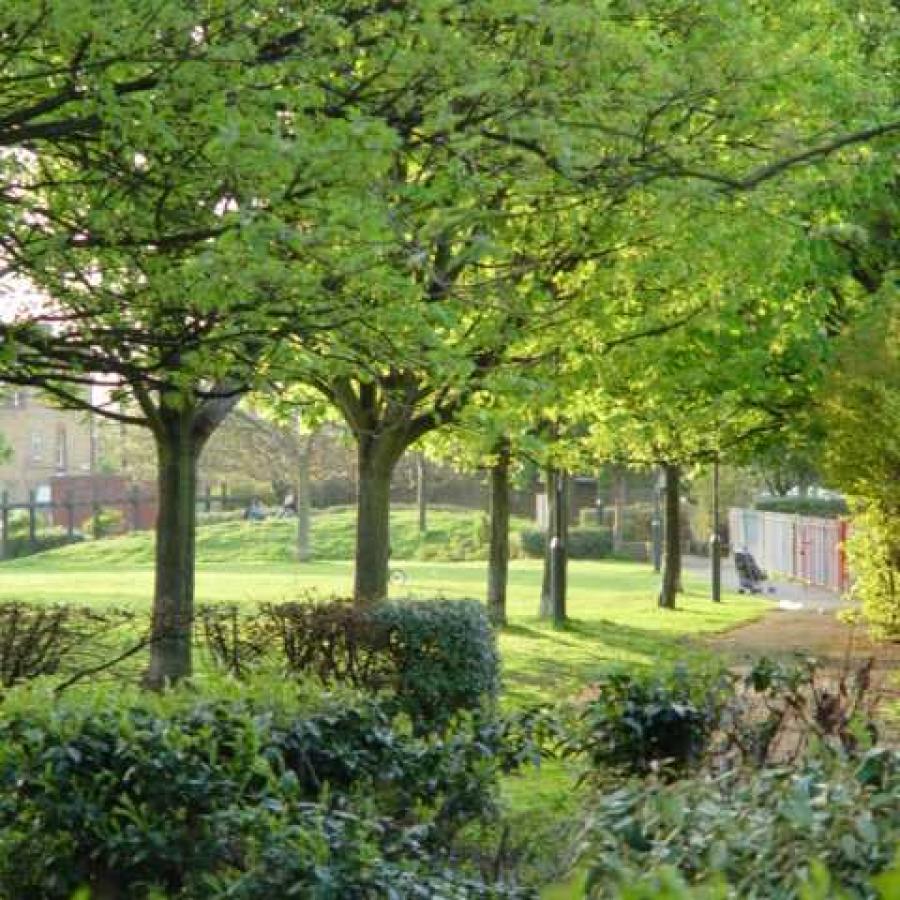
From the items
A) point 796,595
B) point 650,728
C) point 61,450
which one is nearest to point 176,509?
point 650,728

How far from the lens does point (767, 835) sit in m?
4.56

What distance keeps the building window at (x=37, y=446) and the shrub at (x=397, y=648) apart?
240 ft

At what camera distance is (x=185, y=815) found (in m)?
6.94

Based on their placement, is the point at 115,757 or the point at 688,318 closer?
the point at 115,757

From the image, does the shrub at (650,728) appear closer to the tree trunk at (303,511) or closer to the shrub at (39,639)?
the shrub at (39,639)

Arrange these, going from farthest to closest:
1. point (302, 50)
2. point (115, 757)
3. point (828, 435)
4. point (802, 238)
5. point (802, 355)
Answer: point (802, 355) < point (828, 435) < point (802, 238) < point (302, 50) < point (115, 757)

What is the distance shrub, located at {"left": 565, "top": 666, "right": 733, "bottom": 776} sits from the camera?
9344 mm

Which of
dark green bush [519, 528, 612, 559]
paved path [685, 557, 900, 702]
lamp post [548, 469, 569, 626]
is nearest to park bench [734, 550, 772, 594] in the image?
paved path [685, 557, 900, 702]

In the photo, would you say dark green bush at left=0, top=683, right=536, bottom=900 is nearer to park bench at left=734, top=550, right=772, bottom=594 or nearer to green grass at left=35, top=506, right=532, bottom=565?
park bench at left=734, top=550, right=772, bottom=594

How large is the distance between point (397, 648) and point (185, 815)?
Answer: 645 cm

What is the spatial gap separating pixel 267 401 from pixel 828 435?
24.8 ft

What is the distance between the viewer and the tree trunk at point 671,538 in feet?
113

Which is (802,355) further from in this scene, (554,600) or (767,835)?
(767,835)

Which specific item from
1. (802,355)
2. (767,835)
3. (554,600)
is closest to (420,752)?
(767,835)
